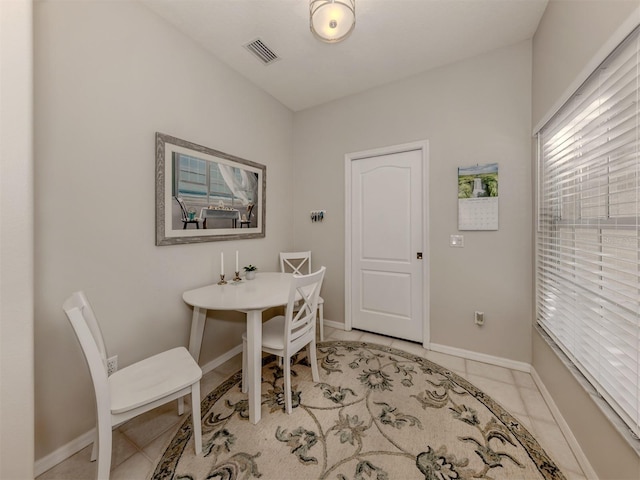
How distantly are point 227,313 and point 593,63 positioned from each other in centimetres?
303

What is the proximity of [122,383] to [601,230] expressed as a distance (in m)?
2.59

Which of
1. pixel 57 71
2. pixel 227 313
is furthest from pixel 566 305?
pixel 57 71

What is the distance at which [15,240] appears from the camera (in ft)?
3.60

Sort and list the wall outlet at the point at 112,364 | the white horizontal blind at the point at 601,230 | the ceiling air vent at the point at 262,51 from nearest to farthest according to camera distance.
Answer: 1. the white horizontal blind at the point at 601,230
2. the wall outlet at the point at 112,364
3. the ceiling air vent at the point at 262,51

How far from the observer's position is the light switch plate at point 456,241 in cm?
247

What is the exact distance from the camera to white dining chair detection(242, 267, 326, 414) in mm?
1706

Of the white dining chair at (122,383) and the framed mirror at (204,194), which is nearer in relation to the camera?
Answer: the white dining chair at (122,383)

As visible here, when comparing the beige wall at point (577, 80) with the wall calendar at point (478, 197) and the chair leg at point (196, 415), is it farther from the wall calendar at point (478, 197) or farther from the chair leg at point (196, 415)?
the chair leg at point (196, 415)

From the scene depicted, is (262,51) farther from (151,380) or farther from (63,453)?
(63,453)

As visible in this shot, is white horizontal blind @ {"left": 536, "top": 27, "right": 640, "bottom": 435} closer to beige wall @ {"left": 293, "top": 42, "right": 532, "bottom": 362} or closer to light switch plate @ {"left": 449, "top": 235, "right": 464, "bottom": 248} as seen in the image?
beige wall @ {"left": 293, "top": 42, "right": 532, "bottom": 362}

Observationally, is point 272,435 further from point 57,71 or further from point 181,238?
point 57,71

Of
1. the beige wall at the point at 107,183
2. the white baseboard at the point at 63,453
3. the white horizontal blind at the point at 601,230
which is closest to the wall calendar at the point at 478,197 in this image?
the white horizontal blind at the point at 601,230

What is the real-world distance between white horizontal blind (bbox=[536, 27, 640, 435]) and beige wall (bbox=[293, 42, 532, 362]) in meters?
0.42

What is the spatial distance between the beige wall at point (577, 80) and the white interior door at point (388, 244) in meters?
→ 1.02
